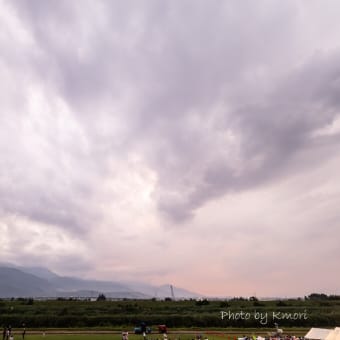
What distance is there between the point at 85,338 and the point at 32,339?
6.22m

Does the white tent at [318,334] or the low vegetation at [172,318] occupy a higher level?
the low vegetation at [172,318]

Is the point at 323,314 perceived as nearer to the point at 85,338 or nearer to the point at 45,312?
the point at 85,338

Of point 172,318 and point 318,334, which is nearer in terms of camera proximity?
point 318,334

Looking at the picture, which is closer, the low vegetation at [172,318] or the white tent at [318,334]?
the white tent at [318,334]

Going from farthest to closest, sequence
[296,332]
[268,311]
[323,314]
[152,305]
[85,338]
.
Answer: [152,305] < [268,311] < [323,314] < [296,332] < [85,338]

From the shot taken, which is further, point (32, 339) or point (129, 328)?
point (129, 328)

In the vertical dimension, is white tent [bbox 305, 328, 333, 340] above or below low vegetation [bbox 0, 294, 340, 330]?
below

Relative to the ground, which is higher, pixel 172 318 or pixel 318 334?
pixel 172 318

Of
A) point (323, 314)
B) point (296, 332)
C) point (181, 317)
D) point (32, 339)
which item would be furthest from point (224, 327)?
point (32, 339)

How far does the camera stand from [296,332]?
5809 centimetres

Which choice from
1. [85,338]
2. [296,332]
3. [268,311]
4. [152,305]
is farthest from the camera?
[152,305]

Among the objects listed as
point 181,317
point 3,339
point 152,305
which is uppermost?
point 152,305

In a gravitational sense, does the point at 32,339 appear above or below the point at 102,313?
below

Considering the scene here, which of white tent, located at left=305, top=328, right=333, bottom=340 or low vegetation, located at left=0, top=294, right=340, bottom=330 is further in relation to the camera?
low vegetation, located at left=0, top=294, right=340, bottom=330
